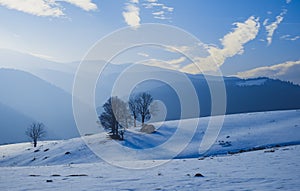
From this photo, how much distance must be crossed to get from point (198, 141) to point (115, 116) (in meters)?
→ 20.0

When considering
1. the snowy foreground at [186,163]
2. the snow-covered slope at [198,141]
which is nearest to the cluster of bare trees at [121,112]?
the snow-covered slope at [198,141]

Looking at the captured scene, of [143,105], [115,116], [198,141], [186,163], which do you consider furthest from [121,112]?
[186,163]

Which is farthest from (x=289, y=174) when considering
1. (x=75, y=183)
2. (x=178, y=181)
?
(x=75, y=183)

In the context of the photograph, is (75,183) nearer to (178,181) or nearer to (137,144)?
(178,181)

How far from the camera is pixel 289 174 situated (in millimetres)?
14883

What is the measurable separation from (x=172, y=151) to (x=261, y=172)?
32835 millimetres

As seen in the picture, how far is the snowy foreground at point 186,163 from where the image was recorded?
47.1 feet

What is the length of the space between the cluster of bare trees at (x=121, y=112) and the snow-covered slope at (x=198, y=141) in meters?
2.75

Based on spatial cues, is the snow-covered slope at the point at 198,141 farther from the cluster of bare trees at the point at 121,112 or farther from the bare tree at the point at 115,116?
the cluster of bare trees at the point at 121,112

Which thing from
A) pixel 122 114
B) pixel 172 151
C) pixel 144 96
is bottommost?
pixel 172 151

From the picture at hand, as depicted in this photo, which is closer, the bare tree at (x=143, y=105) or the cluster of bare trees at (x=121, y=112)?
the cluster of bare trees at (x=121, y=112)

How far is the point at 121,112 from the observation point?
224ft

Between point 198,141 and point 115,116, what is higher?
point 115,116

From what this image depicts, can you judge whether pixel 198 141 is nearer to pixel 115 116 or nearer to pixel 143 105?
pixel 115 116
